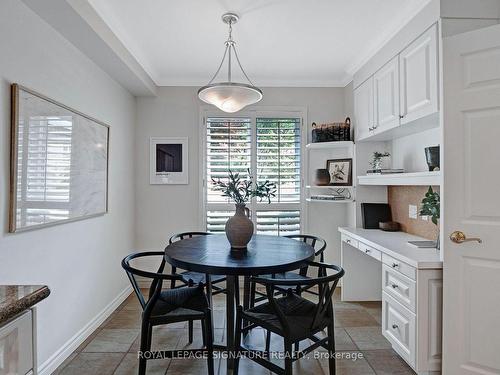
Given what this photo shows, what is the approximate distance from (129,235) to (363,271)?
2725 mm

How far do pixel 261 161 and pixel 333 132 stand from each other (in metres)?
0.92

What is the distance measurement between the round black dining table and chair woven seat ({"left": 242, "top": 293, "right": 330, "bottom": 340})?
24cm

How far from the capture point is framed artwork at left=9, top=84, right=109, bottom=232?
1.92 meters

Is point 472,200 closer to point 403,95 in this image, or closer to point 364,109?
point 403,95

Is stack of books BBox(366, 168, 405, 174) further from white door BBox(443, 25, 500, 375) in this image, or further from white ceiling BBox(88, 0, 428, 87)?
white ceiling BBox(88, 0, 428, 87)

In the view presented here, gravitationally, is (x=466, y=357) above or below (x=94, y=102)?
below

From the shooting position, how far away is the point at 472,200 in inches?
76.5

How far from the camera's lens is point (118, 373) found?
→ 2252mm

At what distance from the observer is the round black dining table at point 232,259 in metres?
1.92

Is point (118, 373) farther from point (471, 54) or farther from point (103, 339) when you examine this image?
point (471, 54)

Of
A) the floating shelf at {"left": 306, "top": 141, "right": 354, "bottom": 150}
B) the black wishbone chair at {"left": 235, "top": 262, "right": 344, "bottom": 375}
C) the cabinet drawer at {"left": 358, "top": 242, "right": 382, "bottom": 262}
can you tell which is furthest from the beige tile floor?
the floating shelf at {"left": 306, "top": 141, "right": 354, "bottom": 150}

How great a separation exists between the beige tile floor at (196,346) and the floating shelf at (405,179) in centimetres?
134

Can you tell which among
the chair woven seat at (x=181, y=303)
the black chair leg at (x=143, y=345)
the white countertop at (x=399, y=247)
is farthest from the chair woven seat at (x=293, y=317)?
→ the white countertop at (x=399, y=247)

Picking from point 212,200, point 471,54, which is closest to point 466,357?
point 471,54
